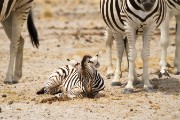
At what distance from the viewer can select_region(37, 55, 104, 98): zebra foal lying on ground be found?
9398 mm

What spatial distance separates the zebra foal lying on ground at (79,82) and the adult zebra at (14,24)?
1541 mm

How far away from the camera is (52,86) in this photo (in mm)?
10094

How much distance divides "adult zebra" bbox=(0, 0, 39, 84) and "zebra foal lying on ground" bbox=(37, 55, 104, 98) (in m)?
1.54

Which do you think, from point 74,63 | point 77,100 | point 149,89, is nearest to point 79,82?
point 74,63

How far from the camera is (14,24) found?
1154cm

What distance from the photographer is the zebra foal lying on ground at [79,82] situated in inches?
370

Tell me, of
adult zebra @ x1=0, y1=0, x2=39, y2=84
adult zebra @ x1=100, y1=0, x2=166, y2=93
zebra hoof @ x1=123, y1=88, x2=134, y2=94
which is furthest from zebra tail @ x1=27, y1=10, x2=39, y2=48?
zebra hoof @ x1=123, y1=88, x2=134, y2=94

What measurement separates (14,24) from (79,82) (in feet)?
8.39

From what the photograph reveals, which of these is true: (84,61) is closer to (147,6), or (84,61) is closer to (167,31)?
(147,6)

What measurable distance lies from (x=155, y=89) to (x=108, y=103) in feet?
5.22

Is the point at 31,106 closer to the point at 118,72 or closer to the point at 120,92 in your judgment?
the point at 120,92

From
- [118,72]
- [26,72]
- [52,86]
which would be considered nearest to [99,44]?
[26,72]

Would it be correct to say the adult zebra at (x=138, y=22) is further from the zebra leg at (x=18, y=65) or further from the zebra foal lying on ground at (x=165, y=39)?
the zebra leg at (x=18, y=65)

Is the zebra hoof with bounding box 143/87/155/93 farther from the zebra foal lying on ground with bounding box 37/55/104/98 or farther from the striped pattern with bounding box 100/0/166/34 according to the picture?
the striped pattern with bounding box 100/0/166/34
